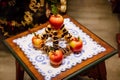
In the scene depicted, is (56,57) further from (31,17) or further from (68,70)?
(31,17)

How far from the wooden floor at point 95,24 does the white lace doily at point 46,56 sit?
1.74 feet

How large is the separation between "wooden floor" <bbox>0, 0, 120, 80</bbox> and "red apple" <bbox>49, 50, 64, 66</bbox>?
689 millimetres

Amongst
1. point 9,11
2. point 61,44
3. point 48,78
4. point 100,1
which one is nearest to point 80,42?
point 61,44

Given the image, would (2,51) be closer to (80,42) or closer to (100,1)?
(80,42)

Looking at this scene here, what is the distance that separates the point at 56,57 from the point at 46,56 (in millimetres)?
122

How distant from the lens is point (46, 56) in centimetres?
130

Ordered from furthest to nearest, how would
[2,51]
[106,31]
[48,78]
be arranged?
[106,31], [2,51], [48,78]

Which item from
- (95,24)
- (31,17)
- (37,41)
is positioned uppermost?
(37,41)

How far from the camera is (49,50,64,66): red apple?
119cm

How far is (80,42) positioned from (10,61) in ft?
3.03

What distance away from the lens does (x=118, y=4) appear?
8.27 feet

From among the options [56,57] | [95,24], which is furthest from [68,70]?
[95,24]

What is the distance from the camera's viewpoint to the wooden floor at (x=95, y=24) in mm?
1909

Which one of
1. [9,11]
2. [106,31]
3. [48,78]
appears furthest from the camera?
[106,31]
